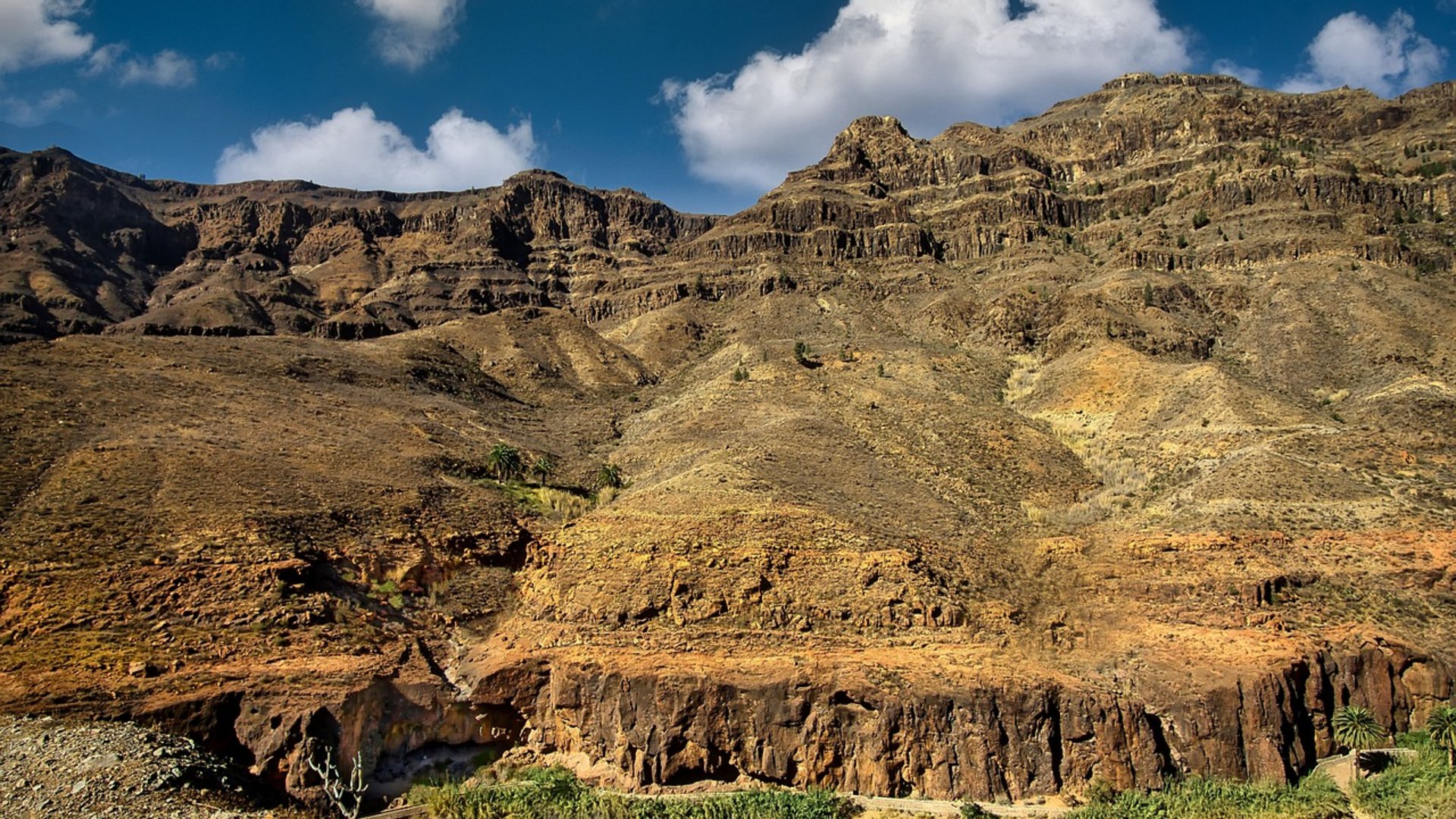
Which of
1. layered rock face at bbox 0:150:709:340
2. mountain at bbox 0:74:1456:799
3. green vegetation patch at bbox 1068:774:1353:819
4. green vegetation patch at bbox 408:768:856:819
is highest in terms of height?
layered rock face at bbox 0:150:709:340

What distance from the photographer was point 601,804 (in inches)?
1048

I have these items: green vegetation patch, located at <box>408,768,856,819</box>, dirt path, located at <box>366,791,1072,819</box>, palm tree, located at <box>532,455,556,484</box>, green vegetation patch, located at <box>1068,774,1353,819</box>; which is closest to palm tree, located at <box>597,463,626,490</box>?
palm tree, located at <box>532,455,556,484</box>

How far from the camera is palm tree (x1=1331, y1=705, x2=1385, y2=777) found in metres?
28.0

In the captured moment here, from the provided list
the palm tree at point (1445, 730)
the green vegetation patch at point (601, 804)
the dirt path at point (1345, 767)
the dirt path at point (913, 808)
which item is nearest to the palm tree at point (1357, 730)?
the dirt path at point (1345, 767)

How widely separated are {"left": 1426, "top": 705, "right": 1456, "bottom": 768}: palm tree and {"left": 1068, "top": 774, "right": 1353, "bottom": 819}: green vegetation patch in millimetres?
3906

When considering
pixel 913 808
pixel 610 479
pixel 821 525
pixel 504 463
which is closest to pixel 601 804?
pixel 913 808

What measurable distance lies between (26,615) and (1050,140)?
11170 centimetres

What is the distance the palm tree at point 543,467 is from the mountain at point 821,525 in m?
0.94

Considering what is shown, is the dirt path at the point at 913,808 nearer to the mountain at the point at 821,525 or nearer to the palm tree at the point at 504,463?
the mountain at the point at 821,525

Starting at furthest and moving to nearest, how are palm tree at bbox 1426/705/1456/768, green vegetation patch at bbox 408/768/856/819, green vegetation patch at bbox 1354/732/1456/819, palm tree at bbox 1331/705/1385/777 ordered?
palm tree at bbox 1331/705/1385/777 < palm tree at bbox 1426/705/1456/768 < green vegetation patch at bbox 408/768/856/819 < green vegetation patch at bbox 1354/732/1456/819

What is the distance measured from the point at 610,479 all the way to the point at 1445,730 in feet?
117

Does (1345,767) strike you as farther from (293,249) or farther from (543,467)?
(293,249)

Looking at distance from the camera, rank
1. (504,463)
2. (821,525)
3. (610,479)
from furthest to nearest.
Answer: (610,479) < (504,463) < (821,525)

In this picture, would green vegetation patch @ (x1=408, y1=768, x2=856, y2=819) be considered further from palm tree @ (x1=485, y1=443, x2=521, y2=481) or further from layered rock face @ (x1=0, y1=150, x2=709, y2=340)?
layered rock face @ (x1=0, y1=150, x2=709, y2=340)
